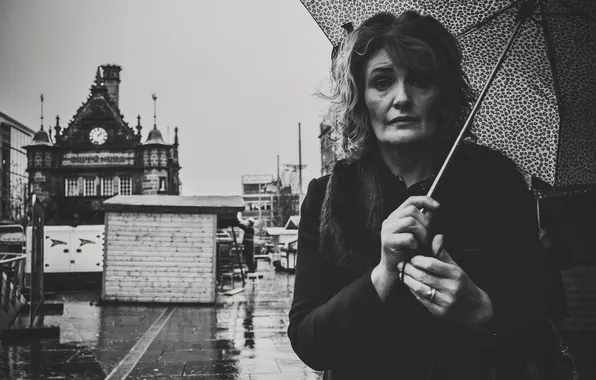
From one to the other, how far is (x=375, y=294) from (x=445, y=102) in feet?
2.12

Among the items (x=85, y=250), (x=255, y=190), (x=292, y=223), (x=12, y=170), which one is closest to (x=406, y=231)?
(x=85, y=250)

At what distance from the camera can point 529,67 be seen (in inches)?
103

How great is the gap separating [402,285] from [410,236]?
0.76 ft

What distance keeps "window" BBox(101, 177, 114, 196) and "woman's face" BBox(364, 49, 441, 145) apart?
63445mm

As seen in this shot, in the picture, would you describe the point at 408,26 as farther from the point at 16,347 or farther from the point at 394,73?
the point at 16,347

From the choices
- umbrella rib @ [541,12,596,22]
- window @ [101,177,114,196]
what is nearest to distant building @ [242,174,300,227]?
window @ [101,177,114,196]

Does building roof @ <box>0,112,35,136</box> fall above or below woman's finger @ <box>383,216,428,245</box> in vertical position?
above

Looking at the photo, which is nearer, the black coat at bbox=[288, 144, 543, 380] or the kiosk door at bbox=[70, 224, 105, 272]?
the black coat at bbox=[288, 144, 543, 380]

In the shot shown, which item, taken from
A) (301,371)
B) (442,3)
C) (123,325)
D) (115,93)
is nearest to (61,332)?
(123,325)

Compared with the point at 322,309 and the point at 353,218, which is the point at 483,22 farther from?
the point at 322,309

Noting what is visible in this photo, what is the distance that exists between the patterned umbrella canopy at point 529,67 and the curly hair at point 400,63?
0.64 m

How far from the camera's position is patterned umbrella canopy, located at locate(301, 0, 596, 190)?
8.10ft

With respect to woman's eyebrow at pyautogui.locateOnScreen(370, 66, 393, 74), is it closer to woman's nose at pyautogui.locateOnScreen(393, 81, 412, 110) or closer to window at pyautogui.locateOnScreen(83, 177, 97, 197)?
woman's nose at pyautogui.locateOnScreen(393, 81, 412, 110)

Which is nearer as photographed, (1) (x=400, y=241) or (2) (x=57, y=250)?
(1) (x=400, y=241)
